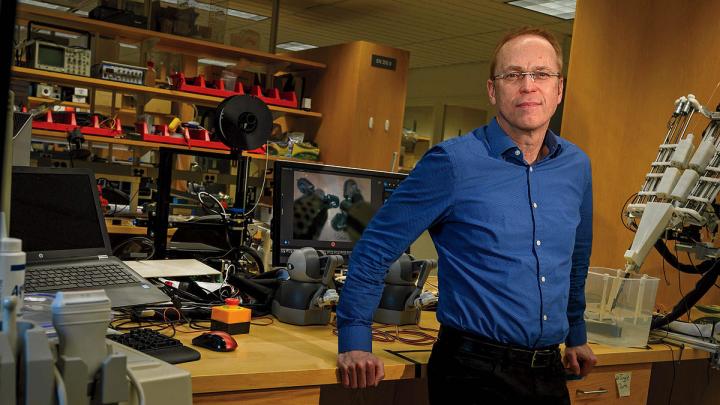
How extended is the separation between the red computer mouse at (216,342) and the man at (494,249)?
25 cm

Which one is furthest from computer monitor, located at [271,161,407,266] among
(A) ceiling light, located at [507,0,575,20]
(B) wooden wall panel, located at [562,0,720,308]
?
(A) ceiling light, located at [507,0,575,20]

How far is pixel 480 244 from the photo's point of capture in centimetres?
163

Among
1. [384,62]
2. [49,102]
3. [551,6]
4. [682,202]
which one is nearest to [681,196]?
[682,202]

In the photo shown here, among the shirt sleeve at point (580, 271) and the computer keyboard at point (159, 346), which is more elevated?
the shirt sleeve at point (580, 271)

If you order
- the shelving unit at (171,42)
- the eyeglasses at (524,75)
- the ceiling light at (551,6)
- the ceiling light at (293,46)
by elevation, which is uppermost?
the ceiling light at (551,6)

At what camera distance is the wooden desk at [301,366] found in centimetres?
144

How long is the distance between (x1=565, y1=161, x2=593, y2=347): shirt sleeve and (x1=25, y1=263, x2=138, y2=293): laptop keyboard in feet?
3.80

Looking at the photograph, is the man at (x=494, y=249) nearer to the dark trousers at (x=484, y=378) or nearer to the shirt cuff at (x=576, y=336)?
the dark trousers at (x=484, y=378)

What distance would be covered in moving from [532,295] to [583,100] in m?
1.95

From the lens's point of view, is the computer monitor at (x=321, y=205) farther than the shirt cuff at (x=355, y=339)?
Yes

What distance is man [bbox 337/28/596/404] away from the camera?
5.24 feet

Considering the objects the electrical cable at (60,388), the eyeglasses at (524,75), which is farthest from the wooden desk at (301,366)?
the eyeglasses at (524,75)

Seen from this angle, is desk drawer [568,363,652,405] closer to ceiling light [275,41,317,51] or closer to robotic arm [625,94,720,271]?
robotic arm [625,94,720,271]

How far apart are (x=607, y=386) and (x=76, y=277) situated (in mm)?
1489
